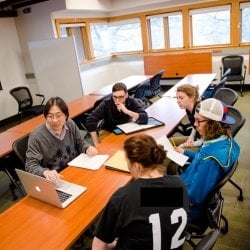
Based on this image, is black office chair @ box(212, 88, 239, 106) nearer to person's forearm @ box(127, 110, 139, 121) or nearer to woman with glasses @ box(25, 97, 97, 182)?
person's forearm @ box(127, 110, 139, 121)

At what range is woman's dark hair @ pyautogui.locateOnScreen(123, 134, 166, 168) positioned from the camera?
108cm

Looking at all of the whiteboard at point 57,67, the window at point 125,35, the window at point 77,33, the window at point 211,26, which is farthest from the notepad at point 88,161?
the window at point 125,35

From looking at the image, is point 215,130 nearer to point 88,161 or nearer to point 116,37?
point 88,161

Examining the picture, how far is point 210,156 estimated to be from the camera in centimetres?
143

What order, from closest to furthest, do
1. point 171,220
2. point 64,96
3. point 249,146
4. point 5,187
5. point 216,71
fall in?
point 171,220
point 5,187
point 249,146
point 64,96
point 216,71

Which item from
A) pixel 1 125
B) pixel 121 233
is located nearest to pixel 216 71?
pixel 1 125

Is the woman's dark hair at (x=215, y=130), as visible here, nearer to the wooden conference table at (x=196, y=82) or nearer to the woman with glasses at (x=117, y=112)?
the woman with glasses at (x=117, y=112)

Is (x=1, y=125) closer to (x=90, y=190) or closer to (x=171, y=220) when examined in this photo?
(x=90, y=190)

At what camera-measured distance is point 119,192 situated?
105cm

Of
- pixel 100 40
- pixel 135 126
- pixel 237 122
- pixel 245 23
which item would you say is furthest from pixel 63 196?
pixel 100 40

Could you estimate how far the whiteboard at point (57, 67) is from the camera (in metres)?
5.05

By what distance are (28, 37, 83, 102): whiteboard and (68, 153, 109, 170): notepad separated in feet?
10.9

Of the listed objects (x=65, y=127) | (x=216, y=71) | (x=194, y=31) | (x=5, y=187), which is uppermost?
(x=194, y=31)

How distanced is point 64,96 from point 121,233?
467 cm
